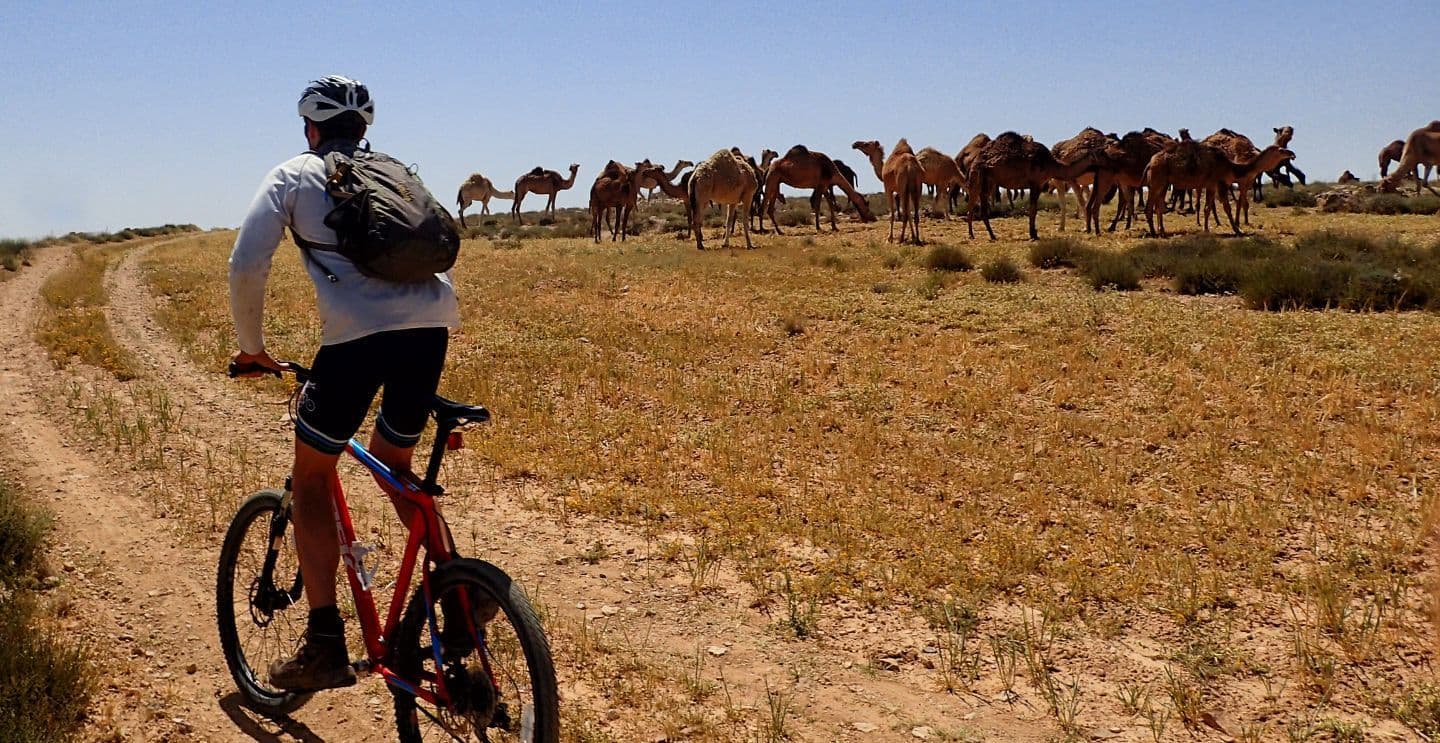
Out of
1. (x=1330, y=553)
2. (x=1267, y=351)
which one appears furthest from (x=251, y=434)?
(x=1267, y=351)

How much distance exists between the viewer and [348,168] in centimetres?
338

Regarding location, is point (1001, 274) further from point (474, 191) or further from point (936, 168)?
point (474, 191)

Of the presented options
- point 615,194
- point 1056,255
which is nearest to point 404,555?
point 1056,255

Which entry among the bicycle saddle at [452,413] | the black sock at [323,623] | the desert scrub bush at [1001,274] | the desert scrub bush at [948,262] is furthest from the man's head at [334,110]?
the desert scrub bush at [948,262]

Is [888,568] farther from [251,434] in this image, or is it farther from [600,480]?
[251,434]

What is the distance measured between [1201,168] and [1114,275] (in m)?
8.15

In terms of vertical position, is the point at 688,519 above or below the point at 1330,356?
below

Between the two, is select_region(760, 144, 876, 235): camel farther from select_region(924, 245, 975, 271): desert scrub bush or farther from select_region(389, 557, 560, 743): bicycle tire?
select_region(389, 557, 560, 743): bicycle tire

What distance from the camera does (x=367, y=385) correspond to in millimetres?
3492

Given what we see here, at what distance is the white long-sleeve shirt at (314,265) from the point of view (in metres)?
3.38

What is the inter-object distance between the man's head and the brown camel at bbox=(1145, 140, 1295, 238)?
64.2 ft

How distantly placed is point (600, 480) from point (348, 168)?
13.9ft

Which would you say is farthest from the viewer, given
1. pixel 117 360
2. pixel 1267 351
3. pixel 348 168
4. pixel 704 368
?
pixel 117 360

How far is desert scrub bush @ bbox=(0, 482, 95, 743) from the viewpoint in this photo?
3.86 metres
